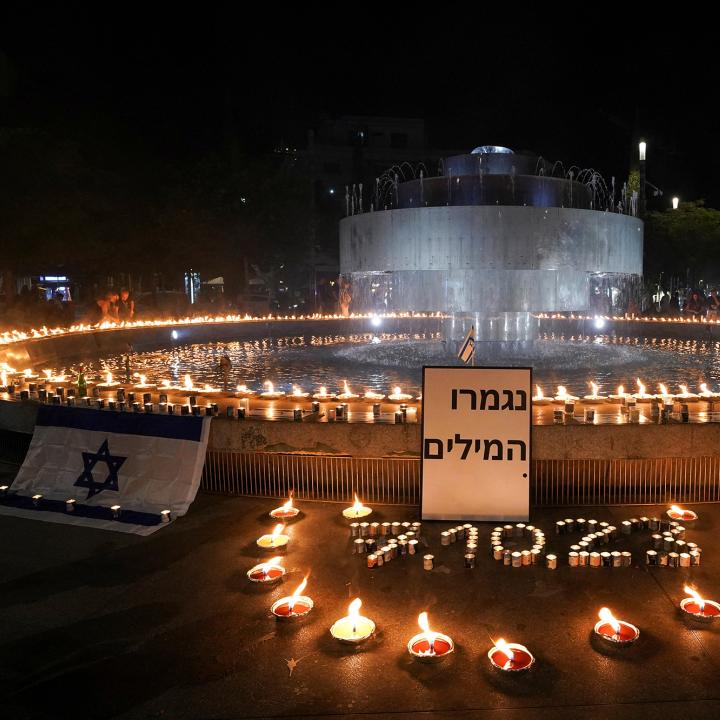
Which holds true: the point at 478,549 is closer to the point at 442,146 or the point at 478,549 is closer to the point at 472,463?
the point at 472,463

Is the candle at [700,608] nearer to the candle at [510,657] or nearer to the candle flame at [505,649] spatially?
the candle at [510,657]

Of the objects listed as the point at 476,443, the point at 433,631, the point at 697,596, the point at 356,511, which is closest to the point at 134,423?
the point at 356,511

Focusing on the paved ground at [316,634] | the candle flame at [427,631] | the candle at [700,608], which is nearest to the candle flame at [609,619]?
the paved ground at [316,634]

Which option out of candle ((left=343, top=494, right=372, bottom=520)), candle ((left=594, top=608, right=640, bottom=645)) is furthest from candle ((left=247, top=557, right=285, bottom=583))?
candle ((left=594, top=608, right=640, bottom=645))

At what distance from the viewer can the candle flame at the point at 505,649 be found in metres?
4.28

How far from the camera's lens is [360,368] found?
13.1m

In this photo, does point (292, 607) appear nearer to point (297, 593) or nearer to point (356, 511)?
point (297, 593)

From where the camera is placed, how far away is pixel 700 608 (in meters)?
4.85

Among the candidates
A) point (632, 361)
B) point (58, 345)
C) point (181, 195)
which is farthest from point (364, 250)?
point (181, 195)

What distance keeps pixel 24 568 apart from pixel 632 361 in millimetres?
11991

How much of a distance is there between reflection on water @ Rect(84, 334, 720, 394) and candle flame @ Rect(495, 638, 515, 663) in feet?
19.7

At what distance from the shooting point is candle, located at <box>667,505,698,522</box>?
666 centimetres

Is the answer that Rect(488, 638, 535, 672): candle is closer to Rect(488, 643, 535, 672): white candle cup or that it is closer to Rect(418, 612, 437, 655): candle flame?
Rect(488, 643, 535, 672): white candle cup

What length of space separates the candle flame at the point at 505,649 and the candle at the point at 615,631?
2.24ft
